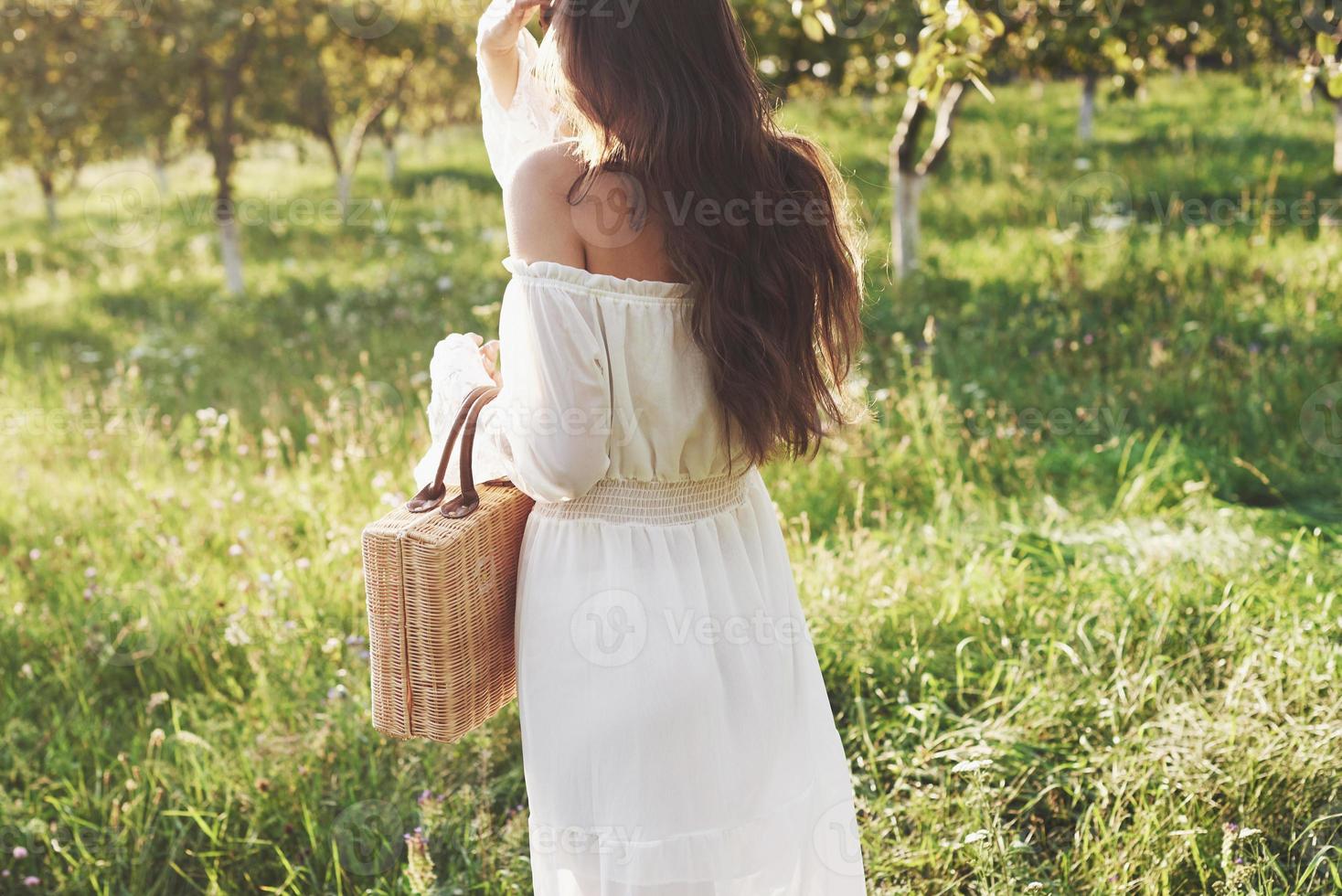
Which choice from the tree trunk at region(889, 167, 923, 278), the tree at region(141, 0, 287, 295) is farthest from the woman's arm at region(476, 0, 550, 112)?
the tree at region(141, 0, 287, 295)

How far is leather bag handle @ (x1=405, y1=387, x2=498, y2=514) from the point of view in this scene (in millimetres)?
1905

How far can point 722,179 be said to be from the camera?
1.75 meters

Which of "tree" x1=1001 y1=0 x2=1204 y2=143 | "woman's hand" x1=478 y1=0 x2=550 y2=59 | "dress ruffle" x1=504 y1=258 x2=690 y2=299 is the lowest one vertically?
"dress ruffle" x1=504 y1=258 x2=690 y2=299

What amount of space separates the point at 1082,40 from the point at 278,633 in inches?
217

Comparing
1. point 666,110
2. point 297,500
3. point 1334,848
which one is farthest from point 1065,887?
point 297,500

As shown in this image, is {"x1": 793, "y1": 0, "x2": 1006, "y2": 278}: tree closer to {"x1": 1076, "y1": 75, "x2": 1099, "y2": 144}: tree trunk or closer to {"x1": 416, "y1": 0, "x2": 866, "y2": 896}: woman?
{"x1": 416, "y1": 0, "x2": 866, "y2": 896}: woman

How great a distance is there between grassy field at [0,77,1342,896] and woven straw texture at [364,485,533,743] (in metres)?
0.83

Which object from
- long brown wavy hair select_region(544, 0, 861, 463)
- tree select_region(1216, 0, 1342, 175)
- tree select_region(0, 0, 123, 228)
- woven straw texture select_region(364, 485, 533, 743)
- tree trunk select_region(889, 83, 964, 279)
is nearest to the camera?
long brown wavy hair select_region(544, 0, 861, 463)

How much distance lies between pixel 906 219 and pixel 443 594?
21.5ft

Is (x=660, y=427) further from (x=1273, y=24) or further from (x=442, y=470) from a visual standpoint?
(x=1273, y=24)

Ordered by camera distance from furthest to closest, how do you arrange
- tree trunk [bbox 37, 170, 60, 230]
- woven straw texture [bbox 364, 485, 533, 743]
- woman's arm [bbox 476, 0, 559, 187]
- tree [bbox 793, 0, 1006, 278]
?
Answer: 1. tree trunk [bbox 37, 170, 60, 230]
2. tree [bbox 793, 0, 1006, 278]
3. woman's arm [bbox 476, 0, 559, 187]
4. woven straw texture [bbox 364, 485, 533, 743]

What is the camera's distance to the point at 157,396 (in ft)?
23.9

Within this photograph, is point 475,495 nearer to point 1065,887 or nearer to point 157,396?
point 1065,887

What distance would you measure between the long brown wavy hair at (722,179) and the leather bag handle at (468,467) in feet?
1.30
